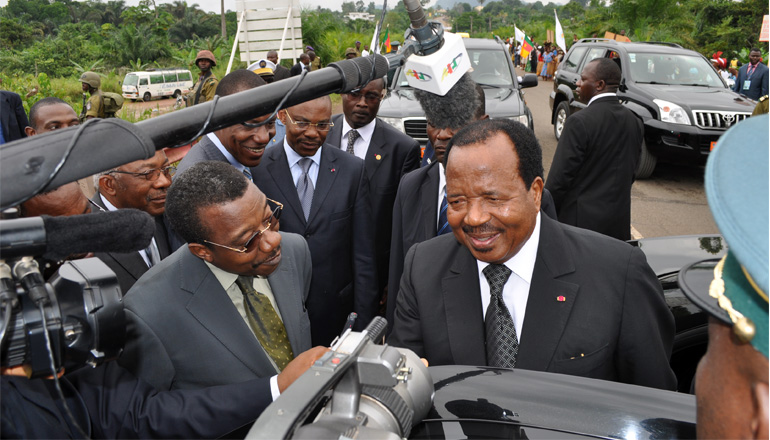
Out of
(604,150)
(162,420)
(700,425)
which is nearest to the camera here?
(700,425)

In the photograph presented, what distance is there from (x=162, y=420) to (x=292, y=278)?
90cm

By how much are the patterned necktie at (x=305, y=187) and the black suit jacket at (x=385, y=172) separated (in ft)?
2.55

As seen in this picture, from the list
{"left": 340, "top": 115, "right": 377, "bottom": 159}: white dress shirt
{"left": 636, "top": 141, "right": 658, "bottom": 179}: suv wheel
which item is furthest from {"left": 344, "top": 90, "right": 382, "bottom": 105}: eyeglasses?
{"left": 636, "top": 141, "right": 658, "bottom": 179}: suv wheel

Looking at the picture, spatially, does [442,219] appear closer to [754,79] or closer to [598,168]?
[598,168]

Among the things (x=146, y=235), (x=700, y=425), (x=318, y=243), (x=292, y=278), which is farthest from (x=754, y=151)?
(x=318, y=243)

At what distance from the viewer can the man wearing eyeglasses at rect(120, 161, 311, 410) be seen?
2297 mm

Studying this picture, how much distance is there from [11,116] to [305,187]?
16.1ft

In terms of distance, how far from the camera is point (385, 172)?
467cm

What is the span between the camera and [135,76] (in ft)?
93.6

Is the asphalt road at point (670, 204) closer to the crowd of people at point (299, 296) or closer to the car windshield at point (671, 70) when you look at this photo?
the car windshield at point (671, 70)

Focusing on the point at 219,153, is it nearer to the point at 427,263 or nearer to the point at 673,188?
the point at 427,263

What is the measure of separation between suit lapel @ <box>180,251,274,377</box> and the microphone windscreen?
52.9 inches

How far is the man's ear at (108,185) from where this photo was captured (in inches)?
116

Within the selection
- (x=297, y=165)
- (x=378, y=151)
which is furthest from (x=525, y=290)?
(x=378, y=151)
